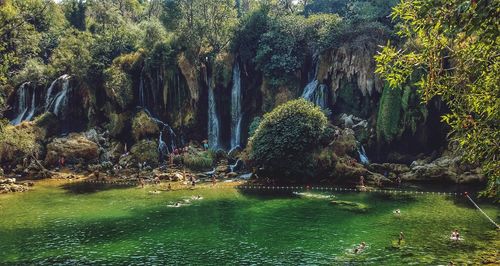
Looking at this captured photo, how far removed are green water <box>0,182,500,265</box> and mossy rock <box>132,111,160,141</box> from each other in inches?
663

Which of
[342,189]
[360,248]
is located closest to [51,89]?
[342,189]

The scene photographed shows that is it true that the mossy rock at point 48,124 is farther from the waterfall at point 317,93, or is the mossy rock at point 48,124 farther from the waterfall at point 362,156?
the waterfall at point 362,156

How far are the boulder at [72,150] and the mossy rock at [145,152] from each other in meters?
4.97

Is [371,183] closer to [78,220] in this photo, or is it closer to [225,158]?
[225,158]

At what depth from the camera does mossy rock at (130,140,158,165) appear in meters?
52.9

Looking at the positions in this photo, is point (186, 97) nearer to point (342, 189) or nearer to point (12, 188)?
point (12, 188)

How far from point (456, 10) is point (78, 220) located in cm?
2974

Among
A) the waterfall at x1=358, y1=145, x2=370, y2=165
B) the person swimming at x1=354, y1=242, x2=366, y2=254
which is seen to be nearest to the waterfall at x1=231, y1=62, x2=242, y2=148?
the waterfall at x1=358, y1=145, x2=370, y2=165

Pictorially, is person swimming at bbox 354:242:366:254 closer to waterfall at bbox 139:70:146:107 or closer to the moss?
the moss

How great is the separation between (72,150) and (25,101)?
14.8 metres

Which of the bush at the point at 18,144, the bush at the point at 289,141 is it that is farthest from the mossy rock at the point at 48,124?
the bush at the point at 289,141

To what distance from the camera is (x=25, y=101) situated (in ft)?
201

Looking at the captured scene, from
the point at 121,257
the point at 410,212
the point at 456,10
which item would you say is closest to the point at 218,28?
the point at 410,212

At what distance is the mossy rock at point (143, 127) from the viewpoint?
5534 cm
